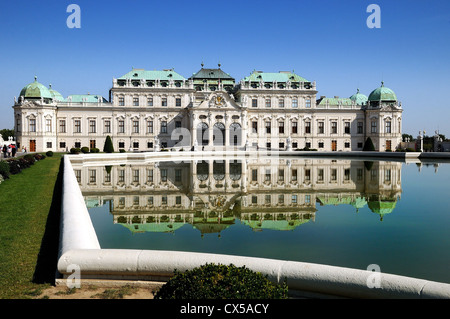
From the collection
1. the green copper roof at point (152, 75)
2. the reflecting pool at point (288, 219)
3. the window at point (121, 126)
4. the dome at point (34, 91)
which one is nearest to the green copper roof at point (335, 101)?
the green copper roof at point (152, 75)

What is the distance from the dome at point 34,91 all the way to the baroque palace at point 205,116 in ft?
0.47

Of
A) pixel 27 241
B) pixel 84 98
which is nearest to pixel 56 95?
pixel 84 98

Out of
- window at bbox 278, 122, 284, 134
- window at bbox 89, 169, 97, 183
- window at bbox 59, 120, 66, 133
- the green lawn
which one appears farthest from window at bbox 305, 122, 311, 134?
the green lawn

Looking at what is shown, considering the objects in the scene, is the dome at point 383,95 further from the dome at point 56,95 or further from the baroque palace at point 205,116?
the dome at point 56,95

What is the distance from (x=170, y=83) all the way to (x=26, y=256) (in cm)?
5961

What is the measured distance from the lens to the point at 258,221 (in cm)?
1235

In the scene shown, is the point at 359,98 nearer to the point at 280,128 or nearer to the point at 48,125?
the point at 280,128

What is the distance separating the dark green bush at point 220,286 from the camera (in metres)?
4.34

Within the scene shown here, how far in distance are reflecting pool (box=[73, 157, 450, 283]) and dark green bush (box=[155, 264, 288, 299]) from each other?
424 cm

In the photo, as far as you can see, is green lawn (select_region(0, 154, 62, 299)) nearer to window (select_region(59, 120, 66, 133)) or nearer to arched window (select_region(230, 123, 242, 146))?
arched window (select_region(230, 123, 242, 146))

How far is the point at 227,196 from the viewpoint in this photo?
17094 mm

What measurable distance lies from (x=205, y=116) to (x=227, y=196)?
45957 millimetres

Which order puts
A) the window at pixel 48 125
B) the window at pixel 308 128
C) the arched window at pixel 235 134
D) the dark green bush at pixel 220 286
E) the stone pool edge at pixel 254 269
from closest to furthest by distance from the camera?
the dark green bush at pixel 220 286, the stone pool edge at pixel 254 269, the window at pixel 48 125, the arched window at pixel 235 134, the window at pixel 308 128
